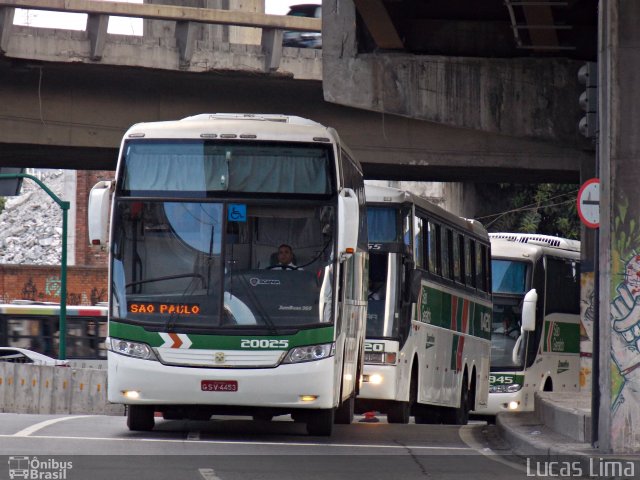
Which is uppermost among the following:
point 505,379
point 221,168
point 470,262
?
point 221,168

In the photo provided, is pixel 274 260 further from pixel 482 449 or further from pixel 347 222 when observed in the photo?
pixel 482 449

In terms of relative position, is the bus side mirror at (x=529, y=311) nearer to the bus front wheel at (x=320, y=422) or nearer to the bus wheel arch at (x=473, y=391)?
the bus wheel arch at (x=473, y=391)

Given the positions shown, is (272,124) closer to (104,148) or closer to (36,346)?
(104,148)

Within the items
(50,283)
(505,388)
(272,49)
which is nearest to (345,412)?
(272,49)

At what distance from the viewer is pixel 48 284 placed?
6419cm

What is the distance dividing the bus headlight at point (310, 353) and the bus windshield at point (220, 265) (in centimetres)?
26

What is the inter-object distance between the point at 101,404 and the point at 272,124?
1839 cm

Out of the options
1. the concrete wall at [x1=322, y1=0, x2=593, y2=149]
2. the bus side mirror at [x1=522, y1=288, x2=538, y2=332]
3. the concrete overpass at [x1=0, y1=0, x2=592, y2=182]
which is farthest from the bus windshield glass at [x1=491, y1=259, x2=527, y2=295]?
the concrete wall at [x1=322, y1=0, x2=593, y2=149]

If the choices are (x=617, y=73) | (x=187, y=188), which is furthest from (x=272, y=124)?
(x=617, y=73)

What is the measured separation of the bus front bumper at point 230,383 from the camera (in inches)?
588

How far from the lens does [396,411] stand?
70.4 ft

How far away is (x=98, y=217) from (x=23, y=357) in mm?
28297

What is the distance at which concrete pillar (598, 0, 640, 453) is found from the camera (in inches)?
504

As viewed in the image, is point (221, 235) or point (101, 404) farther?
point (101, 404)
